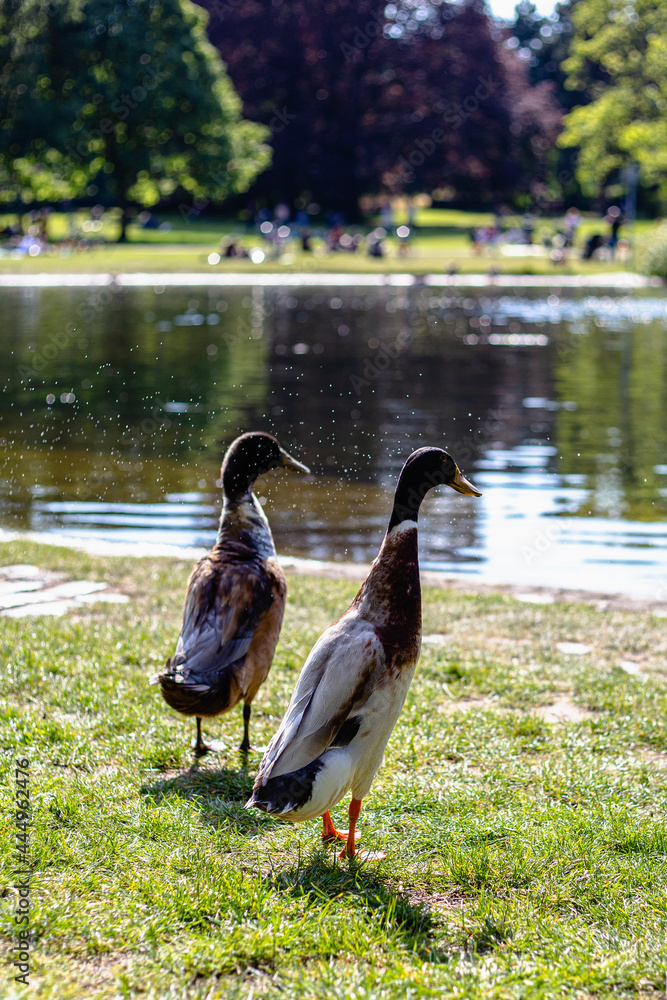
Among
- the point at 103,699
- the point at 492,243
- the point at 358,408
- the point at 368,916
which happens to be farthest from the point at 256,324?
the point at 492,243

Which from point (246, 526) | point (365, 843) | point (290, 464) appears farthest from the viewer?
point (290, 464)

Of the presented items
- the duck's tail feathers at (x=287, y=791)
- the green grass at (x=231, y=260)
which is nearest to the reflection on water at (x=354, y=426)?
the duck's tail feathers at (x=287, y=791)

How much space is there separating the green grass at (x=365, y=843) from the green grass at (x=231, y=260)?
43.2 metres

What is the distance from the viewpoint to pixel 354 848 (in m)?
4.05

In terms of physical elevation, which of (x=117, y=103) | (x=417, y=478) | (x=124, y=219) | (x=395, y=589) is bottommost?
(x=395, y=589)

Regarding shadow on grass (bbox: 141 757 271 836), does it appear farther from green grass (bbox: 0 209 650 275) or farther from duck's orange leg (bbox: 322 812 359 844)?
green grass (bbox: 0 209 650 275)

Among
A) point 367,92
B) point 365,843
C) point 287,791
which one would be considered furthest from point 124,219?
point 287,791

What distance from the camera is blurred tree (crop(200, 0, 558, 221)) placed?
6906cm

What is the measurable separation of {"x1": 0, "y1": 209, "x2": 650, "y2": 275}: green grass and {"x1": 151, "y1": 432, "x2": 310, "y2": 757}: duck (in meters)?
Result: 43.4

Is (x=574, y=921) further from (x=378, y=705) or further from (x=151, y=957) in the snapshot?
(x=151, y=957)

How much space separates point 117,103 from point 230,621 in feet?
177

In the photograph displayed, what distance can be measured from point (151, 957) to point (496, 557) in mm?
7421

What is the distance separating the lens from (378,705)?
12.8 feet

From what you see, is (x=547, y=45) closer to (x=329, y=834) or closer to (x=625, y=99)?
(x=625, y=99)
